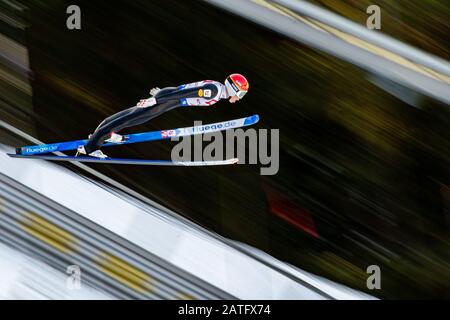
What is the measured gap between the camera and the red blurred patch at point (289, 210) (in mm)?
3207

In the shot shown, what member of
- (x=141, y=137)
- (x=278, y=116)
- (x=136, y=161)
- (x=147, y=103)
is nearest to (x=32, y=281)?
(x=136, y=161)

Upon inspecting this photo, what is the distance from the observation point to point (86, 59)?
318 centimetres

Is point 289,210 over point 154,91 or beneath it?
beneath

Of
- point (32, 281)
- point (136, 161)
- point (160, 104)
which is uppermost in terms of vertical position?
point (160, 104)

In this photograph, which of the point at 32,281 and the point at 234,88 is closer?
the point at 234,88

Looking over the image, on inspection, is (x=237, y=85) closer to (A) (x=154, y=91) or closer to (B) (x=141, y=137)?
(A) (x=154, y=91)

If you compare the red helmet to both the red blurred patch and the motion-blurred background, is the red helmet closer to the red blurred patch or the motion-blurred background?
the motion-blurred background

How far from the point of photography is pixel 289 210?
3207 millimetres

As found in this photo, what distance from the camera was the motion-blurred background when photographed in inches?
124

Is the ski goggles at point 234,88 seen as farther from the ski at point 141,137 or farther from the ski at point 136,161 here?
the ski at point 136,161

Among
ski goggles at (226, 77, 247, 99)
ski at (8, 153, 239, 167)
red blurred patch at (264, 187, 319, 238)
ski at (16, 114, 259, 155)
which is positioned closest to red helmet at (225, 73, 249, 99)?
ski goggles at (226, 77, 247, 99)

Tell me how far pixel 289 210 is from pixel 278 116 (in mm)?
527
